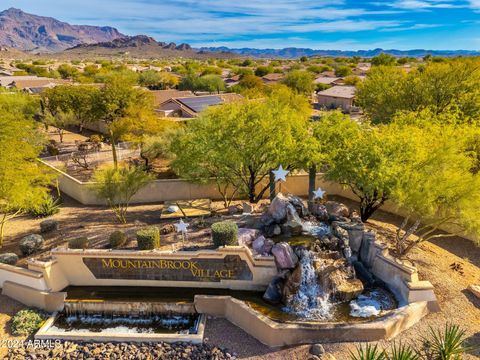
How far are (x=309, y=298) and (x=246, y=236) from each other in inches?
181

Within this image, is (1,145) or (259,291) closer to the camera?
(259,291)

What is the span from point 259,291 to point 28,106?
42.9 metres

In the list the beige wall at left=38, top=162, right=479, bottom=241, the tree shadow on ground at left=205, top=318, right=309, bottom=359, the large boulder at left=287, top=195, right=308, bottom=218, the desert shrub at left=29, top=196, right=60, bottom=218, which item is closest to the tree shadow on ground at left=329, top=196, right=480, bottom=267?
the beige wall at left=38, top=162, right=479, bottom=241

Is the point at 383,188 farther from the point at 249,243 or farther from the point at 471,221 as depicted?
the point at 249,243

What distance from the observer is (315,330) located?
48.1 ft

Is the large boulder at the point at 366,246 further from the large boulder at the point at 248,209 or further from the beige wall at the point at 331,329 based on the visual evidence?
the large boulder at the point at 248,209

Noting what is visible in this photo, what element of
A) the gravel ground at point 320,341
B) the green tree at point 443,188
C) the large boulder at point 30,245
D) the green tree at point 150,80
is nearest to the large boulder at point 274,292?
the gravel ground at point 320,341

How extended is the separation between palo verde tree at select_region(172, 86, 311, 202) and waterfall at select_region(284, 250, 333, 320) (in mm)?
7327

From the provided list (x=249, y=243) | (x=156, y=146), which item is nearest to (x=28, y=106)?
(x=156, y=146)

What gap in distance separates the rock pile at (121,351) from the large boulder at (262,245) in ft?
17.2

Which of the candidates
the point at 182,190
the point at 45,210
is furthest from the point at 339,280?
the point at 45,210

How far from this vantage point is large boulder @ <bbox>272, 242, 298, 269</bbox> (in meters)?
17.3

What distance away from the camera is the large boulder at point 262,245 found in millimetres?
18062

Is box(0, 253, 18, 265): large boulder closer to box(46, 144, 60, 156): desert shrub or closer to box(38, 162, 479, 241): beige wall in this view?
box(38, 162, 479, 241): beige wall
